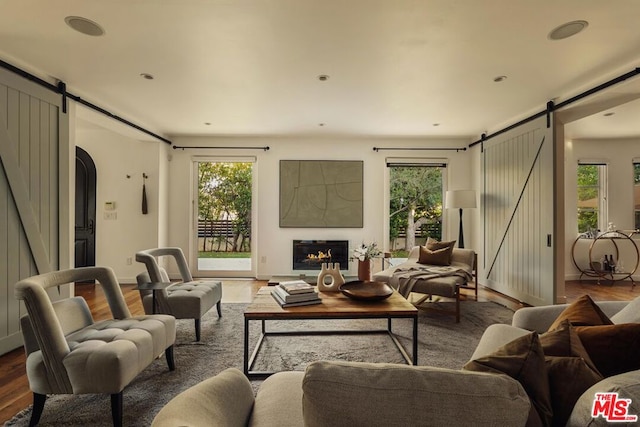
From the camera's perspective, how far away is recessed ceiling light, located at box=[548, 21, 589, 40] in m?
2.26

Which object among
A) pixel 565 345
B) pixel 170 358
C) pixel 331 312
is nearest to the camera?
pixel 565 345

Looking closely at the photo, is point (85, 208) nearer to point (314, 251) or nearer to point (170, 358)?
point (314, 251)

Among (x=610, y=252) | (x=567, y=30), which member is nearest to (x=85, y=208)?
(x=567, y=30)

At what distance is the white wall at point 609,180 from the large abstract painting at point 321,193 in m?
3.72

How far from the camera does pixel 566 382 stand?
0.89 m

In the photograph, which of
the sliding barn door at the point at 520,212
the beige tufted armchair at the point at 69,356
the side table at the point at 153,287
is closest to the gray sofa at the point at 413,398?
the beige tufted armchair at the point at 69,356

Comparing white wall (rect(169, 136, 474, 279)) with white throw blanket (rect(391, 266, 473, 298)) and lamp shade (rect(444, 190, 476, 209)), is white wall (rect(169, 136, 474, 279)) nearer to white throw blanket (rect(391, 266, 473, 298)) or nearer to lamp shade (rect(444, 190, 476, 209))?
lamp shade (rect(444, 190, 476, 209))

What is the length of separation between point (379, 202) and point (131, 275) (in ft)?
14.2

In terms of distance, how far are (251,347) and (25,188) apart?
2415 millimetres

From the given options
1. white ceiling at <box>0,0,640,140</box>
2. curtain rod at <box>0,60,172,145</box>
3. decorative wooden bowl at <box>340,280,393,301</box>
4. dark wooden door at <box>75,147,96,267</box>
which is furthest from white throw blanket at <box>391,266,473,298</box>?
dark wooden door at <box>75,147,96,267</box>

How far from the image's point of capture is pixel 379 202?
19.4 feet

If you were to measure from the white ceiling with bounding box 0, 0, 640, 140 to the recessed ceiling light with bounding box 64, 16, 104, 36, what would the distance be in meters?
0.05

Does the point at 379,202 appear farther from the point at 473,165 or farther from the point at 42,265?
the point at 42,265

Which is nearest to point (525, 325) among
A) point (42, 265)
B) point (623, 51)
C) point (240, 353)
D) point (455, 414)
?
point (455, 414)
